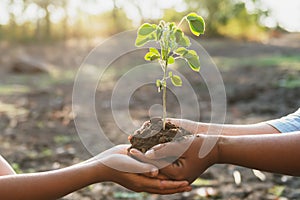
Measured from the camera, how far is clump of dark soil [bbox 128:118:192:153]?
1.52 meters

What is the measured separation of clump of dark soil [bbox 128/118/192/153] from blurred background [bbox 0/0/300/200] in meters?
1.27

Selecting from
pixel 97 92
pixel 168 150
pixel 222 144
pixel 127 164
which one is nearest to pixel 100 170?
pixel 127 164

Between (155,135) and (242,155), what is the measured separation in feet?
0.93

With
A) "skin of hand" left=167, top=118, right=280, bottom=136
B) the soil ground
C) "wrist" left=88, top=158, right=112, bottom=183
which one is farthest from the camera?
the soil ground

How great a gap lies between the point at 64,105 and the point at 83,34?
995 cm

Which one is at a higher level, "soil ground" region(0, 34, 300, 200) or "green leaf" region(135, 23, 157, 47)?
"green leaf" region(135, 23, 157, 47)

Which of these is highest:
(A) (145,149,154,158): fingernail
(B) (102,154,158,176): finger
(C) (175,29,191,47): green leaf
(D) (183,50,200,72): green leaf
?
(C) (175,29,191,47): green leaf

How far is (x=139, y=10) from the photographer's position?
1167 centimetres

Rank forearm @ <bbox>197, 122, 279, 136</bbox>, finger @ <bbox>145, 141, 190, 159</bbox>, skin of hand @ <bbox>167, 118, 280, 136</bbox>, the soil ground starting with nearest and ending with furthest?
finger @ <bbox>145, 141, 190, 159</bbox> < skin of hand @ <bbox>167, 118, 280, 136</bbox> < forearm @ <bbox>197, 122, 279, 136</bbox> < the soil ground

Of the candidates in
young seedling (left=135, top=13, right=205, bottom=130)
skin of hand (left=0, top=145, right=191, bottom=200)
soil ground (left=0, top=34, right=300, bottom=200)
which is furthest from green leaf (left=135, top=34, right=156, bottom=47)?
soil ground (left=0, top=34, right=300, bottom=200)

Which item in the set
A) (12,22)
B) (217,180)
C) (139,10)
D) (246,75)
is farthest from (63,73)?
(217,180)

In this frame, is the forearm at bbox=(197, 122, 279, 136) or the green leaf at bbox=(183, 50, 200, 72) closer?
the green leaf at bbox=(183, 50, 200, 72)

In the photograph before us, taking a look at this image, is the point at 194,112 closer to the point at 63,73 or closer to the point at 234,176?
the point at 234,176

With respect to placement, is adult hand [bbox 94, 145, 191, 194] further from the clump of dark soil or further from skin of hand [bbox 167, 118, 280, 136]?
skin of hand [bbox 167, 118, 280, 136]
